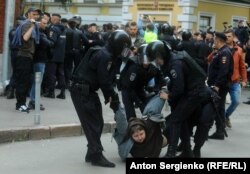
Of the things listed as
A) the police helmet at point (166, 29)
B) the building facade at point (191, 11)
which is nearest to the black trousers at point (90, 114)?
the police helmet at point (166, 29)

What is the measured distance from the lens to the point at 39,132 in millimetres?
9539

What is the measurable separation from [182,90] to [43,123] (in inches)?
129

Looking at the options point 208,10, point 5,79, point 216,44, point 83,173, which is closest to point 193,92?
point 83,173

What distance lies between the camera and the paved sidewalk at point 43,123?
9.38 m

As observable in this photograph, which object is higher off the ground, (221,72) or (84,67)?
(84,67)

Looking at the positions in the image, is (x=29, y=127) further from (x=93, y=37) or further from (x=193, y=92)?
(x=93, y=37)

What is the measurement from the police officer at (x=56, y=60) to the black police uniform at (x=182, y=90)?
5460mm

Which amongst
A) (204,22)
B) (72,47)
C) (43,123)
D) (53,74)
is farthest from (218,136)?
(204,22)

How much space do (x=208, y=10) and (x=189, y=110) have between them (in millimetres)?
22207

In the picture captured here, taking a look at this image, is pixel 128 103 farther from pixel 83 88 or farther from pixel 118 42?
pixel 118 42

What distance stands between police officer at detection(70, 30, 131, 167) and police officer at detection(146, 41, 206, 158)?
0.46 m

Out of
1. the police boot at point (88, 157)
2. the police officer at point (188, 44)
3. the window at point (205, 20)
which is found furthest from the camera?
the window at point (205, 20)

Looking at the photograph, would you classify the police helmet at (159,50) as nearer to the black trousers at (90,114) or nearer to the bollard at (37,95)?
the black trousers at (90,114)

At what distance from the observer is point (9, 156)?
27.0 feet
